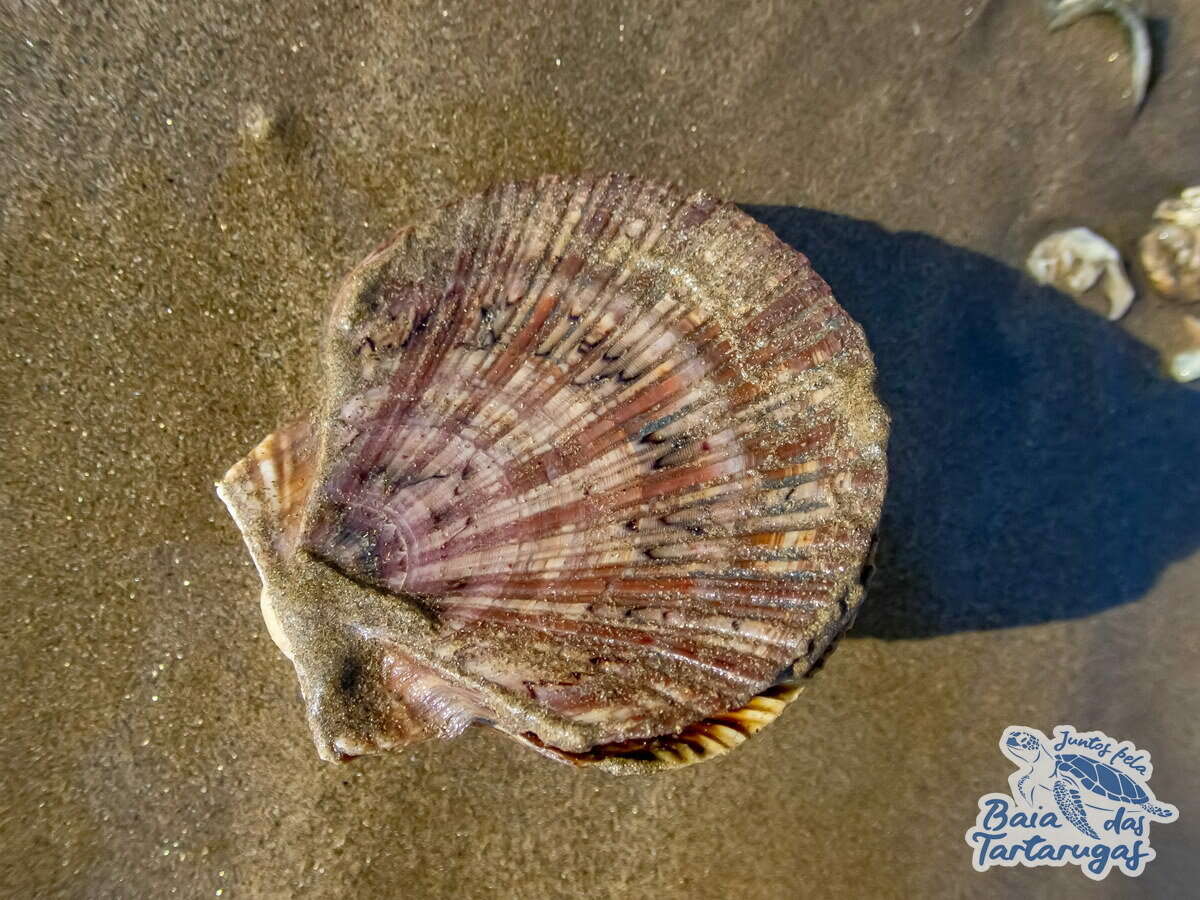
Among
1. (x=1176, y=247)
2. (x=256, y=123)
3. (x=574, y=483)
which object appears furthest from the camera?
(x=1176, y=247)

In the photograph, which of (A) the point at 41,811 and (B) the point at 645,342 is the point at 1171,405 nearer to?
(B) the point at 645,342

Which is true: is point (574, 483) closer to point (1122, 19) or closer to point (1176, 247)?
point (1176, 247)

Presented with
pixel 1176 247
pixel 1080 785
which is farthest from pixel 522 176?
pixel 1080 785

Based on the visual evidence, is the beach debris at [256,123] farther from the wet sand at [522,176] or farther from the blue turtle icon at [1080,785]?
the blue turtle icon at [1080,785]

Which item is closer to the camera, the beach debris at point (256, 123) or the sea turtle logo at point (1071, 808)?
the beach debris at point (256, 123)

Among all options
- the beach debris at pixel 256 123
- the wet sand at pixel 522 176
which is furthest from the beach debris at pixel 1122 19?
the beach debris at pixel 256 123

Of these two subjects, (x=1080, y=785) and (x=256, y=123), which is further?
(x=1080, y=785)

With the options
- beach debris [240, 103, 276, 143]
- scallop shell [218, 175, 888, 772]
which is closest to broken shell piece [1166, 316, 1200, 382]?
scallop shell [218, 175, 888, 772]
